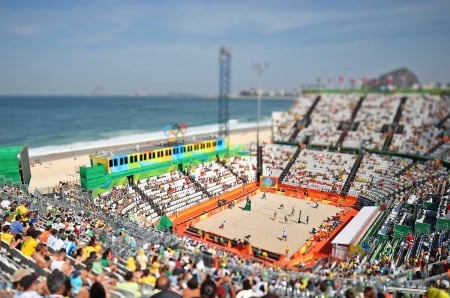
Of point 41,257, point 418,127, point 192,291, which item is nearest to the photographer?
point 192,291

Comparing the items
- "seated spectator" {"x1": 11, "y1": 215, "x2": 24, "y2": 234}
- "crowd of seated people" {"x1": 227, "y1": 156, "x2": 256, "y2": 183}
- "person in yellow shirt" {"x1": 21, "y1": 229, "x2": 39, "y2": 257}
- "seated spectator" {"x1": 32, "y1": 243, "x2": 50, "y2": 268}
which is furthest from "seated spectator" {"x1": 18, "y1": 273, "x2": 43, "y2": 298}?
"crowd of seated people" {"x1": 227, "y1": 156, "x2": 256, "y2": 183}

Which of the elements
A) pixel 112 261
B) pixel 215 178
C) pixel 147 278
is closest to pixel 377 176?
pixel 215 178

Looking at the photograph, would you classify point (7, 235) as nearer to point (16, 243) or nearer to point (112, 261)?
point (16, 243)

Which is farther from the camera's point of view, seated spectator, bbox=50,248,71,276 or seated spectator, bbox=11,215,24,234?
seated spectator, bbox=11,215,24,234

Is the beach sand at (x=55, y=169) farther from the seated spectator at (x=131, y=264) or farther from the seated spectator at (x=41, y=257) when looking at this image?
the seated spectator at (x=131, y=264)

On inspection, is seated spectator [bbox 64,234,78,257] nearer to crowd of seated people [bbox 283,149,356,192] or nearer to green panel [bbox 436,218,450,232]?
green panel [bbox 436,218,450,232]

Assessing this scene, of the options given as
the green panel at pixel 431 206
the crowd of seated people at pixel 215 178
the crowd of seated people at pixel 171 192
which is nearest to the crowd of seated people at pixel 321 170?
the crowd of seated people at pixel 215 178
